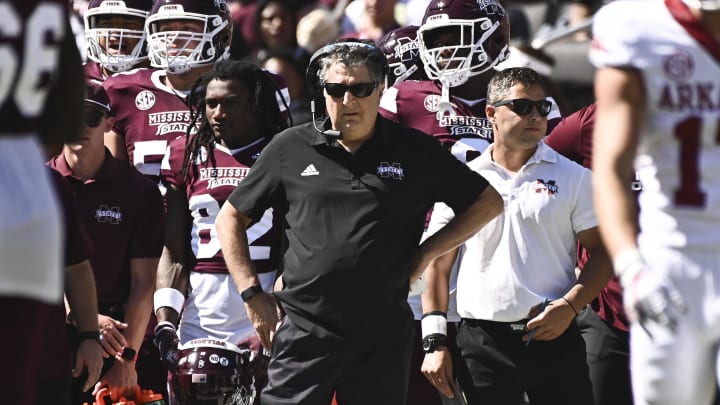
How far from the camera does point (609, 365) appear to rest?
20.3 ft

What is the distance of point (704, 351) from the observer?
12.9ft

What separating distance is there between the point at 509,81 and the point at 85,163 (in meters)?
1.87

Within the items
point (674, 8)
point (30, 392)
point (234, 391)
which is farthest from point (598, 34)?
point (234, 391)

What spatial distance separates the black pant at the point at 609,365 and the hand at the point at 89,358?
2.02 meters

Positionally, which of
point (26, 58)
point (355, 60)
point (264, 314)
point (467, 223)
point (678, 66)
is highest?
point (26, 58)

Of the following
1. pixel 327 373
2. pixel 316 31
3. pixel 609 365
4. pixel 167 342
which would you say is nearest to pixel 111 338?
pixel 167 342

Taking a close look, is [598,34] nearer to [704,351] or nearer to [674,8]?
[674,8]

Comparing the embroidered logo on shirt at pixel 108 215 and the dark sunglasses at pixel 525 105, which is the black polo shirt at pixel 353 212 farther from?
the embroidered logo on shirt at pixel 108 215

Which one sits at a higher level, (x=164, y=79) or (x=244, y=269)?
(x=164, y=79)

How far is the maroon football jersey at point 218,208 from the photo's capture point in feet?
20.4

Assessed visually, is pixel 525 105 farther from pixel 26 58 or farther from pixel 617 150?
pixel 26 58

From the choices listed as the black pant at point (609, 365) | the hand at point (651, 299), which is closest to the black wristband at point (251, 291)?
the black pant at point (609, 365)

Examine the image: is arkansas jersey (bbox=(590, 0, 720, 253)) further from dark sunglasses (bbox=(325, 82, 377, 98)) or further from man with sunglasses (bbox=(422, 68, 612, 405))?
man with sunglasses (bbox=(422, 68, 612, 405))

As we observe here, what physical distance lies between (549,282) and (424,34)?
165cm
